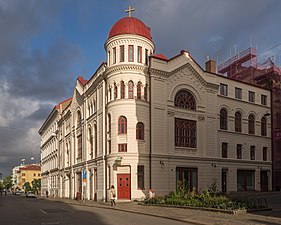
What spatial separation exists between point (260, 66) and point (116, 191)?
101 ft

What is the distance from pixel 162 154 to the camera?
3431 cm

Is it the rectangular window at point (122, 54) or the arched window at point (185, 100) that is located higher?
the rectangular window at point (122, 54)

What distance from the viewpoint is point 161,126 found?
34.8 meters

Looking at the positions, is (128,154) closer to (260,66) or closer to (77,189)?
(77,189)

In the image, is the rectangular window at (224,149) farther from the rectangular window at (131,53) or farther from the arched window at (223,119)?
the rectangular window at (131,53)

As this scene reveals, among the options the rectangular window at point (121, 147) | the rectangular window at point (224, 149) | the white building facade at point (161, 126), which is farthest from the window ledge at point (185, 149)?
the rectangular window at point (121, 147)

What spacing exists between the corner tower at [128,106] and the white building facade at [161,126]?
0.29 ft

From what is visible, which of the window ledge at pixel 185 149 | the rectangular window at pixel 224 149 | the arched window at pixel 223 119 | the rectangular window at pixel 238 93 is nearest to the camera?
the window ledge at pixel 185 149

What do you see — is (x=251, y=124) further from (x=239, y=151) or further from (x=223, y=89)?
(x=223, y=89)

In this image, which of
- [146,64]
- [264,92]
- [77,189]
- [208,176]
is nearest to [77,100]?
[77,189]

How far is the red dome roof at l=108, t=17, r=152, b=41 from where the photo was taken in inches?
1363

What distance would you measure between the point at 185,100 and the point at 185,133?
338 centimetres

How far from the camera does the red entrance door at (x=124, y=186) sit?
32.6 meters

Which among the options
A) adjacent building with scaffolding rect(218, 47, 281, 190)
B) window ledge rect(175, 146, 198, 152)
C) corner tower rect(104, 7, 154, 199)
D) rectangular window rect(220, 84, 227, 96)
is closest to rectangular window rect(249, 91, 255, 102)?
adjacent building with scaffolding rect(218, 47, 281, 190)
